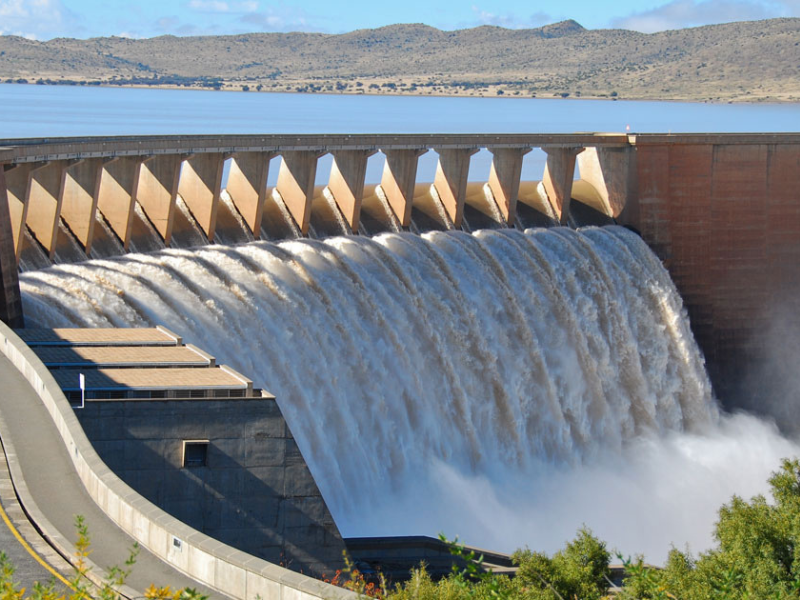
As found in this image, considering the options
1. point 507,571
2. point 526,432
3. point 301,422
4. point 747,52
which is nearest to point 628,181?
point 526,432

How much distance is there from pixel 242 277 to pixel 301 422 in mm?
3806

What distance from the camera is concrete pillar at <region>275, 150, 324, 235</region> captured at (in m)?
33.3

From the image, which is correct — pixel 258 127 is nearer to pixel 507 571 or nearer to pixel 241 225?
pixel 241 225

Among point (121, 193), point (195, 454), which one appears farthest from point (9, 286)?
point (195, 454)

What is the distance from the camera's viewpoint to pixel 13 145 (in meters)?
25.7

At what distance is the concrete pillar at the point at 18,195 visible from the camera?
25875 millimetres

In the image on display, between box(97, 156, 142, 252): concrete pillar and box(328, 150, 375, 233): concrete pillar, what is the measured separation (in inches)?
269

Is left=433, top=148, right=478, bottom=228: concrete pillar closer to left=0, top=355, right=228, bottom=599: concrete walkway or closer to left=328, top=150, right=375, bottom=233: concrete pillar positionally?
left=328, top=150, right=375, bottom=233: concrete pillar

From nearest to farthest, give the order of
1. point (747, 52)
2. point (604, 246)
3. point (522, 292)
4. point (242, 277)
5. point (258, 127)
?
point (242, 277), point (522, 292), point (604, 246), point (258, 127), point (747, 52)

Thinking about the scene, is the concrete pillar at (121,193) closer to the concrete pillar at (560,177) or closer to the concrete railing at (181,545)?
the concrete railing at (181,545)

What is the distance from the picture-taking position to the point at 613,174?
4122 centimetres

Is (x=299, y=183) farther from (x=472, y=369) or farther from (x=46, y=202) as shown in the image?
(x=46, y=202)

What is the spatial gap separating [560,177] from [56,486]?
87.9 feet

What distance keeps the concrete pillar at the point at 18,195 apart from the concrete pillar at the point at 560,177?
17647 mm
